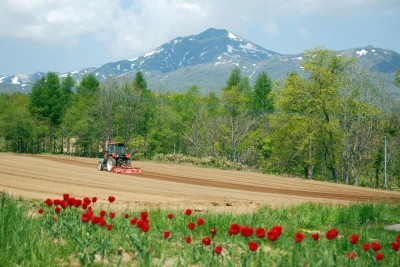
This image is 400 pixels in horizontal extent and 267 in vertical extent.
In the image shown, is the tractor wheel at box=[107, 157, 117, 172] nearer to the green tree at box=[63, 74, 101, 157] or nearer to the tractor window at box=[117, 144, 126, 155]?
the tractor window at box=[117, 144, 126, 155]

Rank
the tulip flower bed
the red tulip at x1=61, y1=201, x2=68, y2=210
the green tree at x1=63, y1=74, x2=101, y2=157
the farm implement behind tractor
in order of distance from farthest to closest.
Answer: the green tree at x1=63, y1=74, x2=101, y2=157, the farm implement behind tractor, the red tulip at x1=61, y1=201, x2=68, y2=210, the tulip flower bed

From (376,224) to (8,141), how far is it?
7539cm

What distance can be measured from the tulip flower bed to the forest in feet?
133

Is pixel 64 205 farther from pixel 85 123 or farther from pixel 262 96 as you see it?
pixel 262 96

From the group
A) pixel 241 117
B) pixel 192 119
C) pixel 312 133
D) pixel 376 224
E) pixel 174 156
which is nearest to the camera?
pixel 376 224

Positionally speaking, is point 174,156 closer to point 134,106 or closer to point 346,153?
point 346,153

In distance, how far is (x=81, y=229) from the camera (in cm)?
711

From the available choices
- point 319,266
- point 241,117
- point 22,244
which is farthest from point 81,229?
point 241,117

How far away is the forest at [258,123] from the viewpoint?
164 ft

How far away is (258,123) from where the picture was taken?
69500 millimetres

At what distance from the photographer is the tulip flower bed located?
534 centimetres

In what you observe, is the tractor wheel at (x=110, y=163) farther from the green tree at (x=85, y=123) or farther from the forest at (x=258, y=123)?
the green tree at (x=85, y=123)

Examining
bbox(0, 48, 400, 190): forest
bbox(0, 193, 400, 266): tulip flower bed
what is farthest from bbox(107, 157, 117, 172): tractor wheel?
bbox(0, 193, 400, 266): tulip flower bed

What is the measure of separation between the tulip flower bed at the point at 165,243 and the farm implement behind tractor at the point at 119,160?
76.8 feet
